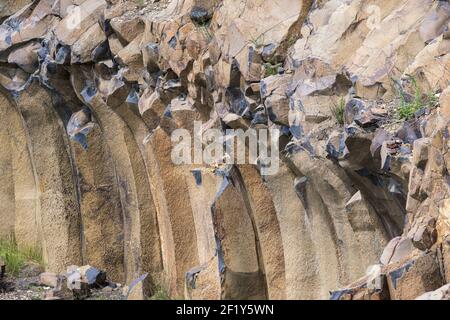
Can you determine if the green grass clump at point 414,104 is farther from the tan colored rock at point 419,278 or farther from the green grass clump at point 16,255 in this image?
the green grass clump at point 16,255

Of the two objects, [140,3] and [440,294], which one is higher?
[140,3]

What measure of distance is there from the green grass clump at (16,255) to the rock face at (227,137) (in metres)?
0.12

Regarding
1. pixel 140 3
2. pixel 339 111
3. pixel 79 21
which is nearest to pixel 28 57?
pixel 79 21

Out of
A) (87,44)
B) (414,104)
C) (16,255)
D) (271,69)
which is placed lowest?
(16,255)

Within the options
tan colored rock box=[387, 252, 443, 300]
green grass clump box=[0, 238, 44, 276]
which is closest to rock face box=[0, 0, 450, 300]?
tan colored rock box=[387, 252, 443, 300]

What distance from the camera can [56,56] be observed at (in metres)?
10.7

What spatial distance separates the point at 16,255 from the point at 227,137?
395 cm

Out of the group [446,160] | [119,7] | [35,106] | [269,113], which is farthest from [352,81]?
[35,106]

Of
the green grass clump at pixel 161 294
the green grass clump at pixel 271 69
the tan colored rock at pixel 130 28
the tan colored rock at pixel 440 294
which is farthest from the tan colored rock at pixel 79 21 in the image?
the tan colored rock at pixel 440 294

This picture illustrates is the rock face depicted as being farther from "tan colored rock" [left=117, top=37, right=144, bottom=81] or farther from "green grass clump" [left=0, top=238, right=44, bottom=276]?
"green grass clump" [left=0, top=238, right=44, bottom=276]

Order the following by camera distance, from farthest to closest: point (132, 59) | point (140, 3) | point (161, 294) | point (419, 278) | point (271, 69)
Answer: point (140, 3) < point (132, 59) < point (161, 294) < point (271, 69) < point (419, 278)

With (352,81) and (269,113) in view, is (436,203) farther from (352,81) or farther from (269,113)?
(269,113)

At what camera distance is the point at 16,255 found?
11.7 metres

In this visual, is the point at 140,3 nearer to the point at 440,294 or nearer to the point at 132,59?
the point at 132,59
